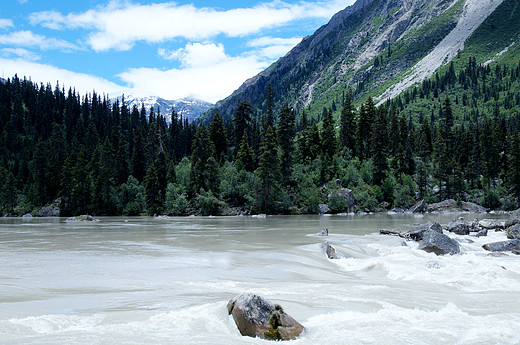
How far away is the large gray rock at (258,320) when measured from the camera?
837 cm

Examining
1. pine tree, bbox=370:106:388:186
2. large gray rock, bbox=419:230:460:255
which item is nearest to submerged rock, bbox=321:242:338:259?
large gray rock, bbox=419:230:460:255

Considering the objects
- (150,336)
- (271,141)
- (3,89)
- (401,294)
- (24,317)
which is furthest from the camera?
(3,89)

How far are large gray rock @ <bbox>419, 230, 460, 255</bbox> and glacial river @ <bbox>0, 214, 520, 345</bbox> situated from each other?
77cm

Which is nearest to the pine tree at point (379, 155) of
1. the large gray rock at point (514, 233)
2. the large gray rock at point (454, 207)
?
the large gray rock at point (454, 207)

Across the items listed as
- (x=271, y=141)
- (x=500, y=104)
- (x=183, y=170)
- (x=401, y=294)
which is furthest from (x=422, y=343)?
(x=500, y=104)

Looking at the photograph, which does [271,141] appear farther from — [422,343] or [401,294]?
[422,343]

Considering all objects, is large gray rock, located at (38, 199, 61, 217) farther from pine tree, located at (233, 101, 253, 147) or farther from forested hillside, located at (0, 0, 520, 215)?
pine tree, located at (233, 101, 253, 147)

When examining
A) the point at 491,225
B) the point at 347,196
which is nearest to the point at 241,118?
the point at 347,196

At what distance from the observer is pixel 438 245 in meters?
20.8

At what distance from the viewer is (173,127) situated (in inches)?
4710

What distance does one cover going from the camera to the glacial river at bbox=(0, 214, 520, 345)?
847cm

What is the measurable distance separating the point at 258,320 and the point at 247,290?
4.20 metres

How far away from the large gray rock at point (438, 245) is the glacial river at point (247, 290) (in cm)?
77

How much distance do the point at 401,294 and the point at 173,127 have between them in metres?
113
